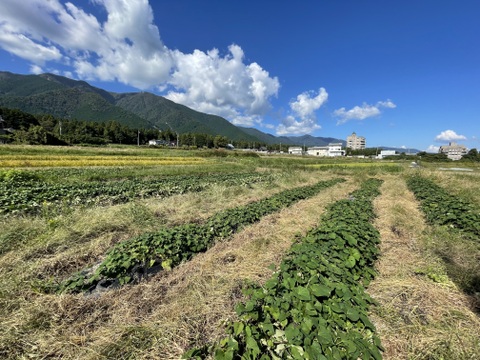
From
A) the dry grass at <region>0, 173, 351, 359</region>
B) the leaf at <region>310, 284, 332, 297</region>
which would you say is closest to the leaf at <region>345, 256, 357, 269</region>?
the leaf at <region>310, 284, 332, 297</region>

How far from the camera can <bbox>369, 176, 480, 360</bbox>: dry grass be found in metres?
2.95

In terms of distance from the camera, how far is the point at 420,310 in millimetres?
3771

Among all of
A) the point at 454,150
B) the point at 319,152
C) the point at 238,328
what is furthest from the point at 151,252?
the point at 454,150

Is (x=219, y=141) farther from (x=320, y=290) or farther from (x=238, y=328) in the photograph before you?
(x=238, y=328)

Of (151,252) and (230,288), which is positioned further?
(151,252)

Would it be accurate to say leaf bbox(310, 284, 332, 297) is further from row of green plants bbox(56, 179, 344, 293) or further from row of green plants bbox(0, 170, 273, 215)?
row of green plants bbox(0, 170, 273, 215)

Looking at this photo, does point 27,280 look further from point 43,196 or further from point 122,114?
point 122,114

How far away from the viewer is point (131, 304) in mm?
3822

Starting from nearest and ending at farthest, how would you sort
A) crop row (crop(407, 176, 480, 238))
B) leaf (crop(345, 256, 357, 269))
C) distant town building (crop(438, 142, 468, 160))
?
1. leaf (crop(345, 256, 357, 269))
2. crop row (crop(407, 176, 480, 238))
3. distant town building (crop(438, 142, 468, 160))

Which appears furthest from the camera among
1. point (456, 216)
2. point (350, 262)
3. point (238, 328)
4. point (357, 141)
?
point (357, 141)

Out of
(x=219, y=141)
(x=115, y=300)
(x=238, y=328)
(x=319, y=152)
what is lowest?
(x=115, y=300)

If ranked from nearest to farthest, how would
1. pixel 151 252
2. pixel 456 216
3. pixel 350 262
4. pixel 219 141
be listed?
1. pixel 350 262
2. pixel 151 252
3. pixel 456 216
4. pixel 219 141

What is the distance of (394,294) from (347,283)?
55.5 inches

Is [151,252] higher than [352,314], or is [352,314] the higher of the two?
[352,314]
